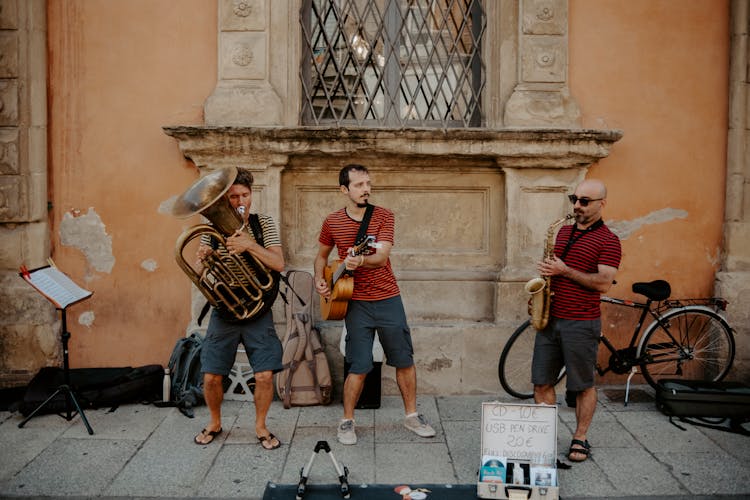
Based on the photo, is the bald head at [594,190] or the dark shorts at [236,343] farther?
the dark shorts at [236,343]

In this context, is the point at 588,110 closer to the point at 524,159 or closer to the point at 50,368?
the point at 524,159

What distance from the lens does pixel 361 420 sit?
5227mm

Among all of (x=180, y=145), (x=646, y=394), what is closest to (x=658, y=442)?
(x=646, y=394)

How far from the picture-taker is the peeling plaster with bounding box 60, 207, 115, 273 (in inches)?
237

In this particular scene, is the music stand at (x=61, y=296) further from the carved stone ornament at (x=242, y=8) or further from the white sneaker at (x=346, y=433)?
the carved stone ornament at (x=242, y=8)

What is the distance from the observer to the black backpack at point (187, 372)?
5430mm

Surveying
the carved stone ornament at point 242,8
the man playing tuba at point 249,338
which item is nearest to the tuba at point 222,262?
the man playing tuba at point 249,338

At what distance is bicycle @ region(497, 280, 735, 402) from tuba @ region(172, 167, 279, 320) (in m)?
2.39

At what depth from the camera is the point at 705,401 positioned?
16.8 ft

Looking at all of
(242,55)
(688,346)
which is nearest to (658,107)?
(688,346)

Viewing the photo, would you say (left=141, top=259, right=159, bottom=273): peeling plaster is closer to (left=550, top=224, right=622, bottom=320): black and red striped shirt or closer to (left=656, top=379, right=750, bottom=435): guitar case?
(left=550, top=224, right=622, bottom=320): black and red striped shirt

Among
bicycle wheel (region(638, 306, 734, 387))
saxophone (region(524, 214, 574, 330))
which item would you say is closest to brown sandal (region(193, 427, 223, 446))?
saxophone (region(524, 214, 574, 330))

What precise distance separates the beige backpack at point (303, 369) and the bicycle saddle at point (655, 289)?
2864 mm

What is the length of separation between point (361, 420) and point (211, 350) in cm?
141
